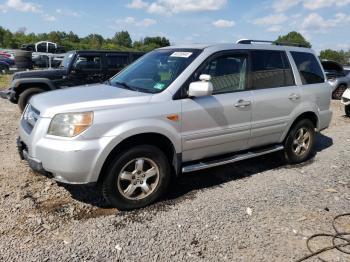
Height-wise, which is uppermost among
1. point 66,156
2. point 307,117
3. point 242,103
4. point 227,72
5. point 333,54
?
point 333,54

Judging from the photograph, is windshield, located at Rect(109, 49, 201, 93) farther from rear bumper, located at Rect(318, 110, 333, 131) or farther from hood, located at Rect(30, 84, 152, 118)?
rear bumper, located at Rect(318, 110, 333, 131)

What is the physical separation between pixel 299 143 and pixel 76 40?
238 ft

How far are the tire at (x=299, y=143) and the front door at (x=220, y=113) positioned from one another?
3.44ft

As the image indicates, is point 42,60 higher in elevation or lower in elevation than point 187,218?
higher

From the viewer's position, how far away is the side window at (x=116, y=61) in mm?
10586

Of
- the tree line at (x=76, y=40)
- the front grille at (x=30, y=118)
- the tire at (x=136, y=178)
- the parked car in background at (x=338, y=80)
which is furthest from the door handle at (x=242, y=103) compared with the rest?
the tree line at (x=76, y=40)

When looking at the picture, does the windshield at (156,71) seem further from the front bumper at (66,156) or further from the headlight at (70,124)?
the front bumper at (66,156)

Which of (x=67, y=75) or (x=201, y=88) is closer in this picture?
(x=201, y=88)

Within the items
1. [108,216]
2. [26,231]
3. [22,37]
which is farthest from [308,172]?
[22,37]

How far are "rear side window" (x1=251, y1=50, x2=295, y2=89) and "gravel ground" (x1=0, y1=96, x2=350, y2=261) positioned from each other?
52.1 inches

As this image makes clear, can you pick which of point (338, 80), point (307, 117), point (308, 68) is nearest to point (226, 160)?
point (307, 117)

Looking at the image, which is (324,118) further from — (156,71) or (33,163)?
(33,163)

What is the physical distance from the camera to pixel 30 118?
4398 millimetres

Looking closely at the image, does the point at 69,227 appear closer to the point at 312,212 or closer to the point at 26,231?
the point at 26,231
